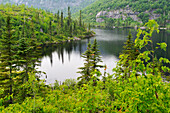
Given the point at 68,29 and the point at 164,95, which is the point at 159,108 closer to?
the point at 164,95

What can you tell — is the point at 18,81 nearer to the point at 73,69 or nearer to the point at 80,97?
the point at 80,97

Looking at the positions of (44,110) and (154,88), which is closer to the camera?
(154,88)

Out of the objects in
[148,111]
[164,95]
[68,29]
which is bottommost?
[148,111]

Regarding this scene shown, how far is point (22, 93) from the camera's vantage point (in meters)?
26.3

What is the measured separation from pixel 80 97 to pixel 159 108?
565cm

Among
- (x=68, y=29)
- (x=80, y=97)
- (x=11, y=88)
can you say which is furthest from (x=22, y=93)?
(x=68, y=29)

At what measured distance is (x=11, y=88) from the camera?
28.3m

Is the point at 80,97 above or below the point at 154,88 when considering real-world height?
below

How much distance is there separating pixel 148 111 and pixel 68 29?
485 feet

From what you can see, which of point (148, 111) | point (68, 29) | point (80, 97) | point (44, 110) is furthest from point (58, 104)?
point (68, 29)

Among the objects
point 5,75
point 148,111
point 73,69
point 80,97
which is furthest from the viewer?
point 73,69

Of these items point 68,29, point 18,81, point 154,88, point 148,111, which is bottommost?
point 18,81

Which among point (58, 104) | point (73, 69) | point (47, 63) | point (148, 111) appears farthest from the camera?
point (47, 63)

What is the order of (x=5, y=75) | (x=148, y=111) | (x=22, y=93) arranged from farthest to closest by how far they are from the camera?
(x=5, y=75)
(x=22, y=93)
(x=148, y=111)
